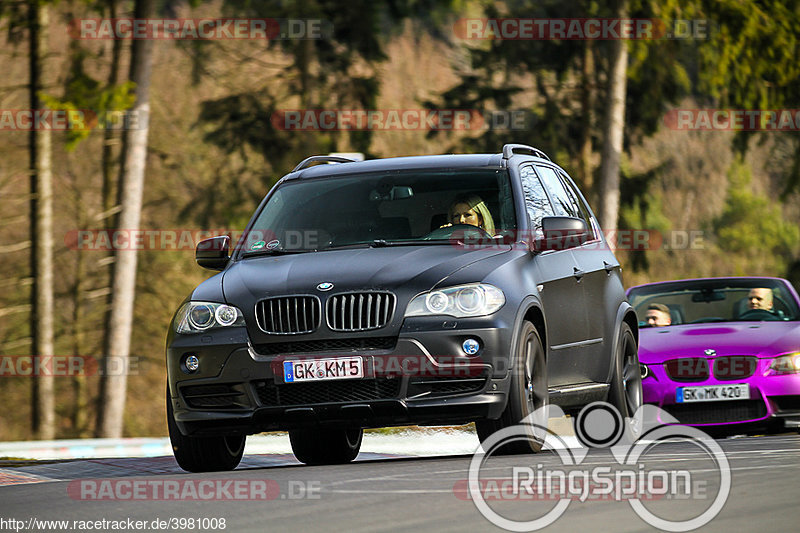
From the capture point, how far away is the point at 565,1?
3338 centimetres

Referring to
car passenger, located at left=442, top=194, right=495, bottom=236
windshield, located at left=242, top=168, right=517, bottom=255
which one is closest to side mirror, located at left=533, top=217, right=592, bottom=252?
windshield, located at left=242, top=168, right=517, bottom=255

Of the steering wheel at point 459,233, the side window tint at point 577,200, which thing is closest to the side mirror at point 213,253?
the steering wheel at point 459,233

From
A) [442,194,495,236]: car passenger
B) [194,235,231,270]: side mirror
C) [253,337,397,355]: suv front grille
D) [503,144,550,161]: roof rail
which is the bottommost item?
[253,337,397,355]: suv front grille

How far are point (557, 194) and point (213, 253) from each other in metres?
2.70

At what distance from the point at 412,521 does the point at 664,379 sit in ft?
23.1

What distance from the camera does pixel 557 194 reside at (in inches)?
417

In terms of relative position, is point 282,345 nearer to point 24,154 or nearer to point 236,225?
point 236,225

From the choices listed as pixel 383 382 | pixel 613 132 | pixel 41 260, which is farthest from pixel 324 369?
pixel 41 260

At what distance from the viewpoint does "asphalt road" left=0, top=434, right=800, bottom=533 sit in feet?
18.1

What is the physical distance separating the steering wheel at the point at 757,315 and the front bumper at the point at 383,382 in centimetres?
587

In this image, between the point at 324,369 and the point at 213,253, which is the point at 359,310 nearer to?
the point at 324,369

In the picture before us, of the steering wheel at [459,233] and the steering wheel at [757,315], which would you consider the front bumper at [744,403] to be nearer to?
the steering wheel at [757,315]

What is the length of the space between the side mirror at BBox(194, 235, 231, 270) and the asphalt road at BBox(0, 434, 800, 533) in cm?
181

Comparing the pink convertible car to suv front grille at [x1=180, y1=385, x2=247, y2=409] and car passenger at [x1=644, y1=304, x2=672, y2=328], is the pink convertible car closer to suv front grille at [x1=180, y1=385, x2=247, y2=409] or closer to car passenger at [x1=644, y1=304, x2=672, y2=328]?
car passenger at [x1=644, y1=304, x2=672, y2=328]
